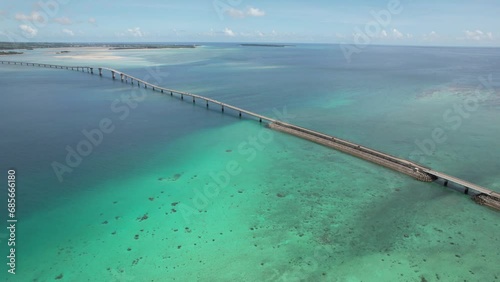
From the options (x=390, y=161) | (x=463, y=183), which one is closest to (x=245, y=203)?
(x=390, y=161)

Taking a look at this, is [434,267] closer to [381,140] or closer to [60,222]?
[381,140]

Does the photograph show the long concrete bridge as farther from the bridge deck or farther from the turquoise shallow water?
the turquoise shallow water

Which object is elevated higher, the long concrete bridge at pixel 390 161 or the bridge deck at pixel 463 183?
the bridge deck at pixel 463 183

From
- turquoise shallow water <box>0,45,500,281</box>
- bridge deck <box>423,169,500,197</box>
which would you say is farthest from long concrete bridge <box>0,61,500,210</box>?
turquoise shallow water <box>0,45,500,281</box>

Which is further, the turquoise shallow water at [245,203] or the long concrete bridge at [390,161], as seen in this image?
the long concrete bridge at [390,161]

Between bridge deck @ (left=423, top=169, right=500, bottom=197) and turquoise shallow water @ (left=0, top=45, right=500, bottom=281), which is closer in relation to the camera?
turquoise shallow water @ (left=0, top=45, right=500, bottom=281)

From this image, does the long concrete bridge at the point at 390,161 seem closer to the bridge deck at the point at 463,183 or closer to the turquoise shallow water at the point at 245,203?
the bridge deck at the point at 463,183

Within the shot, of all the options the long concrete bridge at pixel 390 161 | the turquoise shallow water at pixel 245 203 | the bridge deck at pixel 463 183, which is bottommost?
the turquoise shallow water at pixel 245 203

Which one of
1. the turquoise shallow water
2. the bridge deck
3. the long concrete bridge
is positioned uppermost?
the bridge deck

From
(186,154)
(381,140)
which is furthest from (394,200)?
(186,154)

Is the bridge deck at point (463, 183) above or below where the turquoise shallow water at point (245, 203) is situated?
above

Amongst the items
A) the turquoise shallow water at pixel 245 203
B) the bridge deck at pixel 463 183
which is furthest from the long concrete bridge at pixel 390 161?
the turquoise shallow water at pixel 245 203
